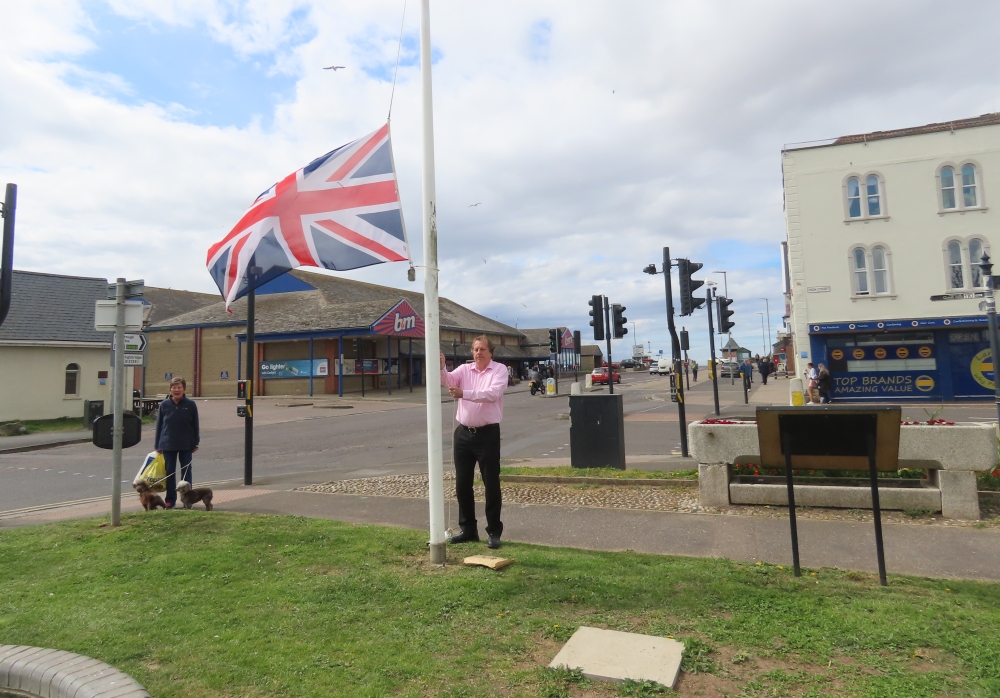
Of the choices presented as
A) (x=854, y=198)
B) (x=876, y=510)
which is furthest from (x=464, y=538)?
(x=854, y=198)

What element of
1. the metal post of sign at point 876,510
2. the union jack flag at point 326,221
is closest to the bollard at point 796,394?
the metal post of sign at point 876,510

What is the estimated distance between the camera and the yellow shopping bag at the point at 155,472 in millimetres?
8023

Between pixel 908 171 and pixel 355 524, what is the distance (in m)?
27.2

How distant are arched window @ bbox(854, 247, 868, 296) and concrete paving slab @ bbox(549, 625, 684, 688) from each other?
2599cm

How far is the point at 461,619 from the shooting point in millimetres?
3855

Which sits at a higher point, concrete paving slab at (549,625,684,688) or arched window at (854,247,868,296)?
arched window at (854,247,868,296)

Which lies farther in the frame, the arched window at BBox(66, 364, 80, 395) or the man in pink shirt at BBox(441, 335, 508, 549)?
the arched window at BBox(66, 364, 80, 395)

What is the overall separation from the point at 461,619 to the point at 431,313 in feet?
7.69

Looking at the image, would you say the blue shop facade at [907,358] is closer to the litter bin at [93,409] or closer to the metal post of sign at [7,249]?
the metal post of sign at [7,249]

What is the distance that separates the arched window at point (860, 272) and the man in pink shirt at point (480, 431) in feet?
80.5

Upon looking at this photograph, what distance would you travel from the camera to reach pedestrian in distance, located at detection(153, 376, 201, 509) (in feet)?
27.3

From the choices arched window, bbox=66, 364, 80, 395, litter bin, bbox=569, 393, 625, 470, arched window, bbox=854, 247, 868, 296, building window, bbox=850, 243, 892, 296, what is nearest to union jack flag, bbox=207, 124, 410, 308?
litter bin, bbox=569, 393, 625, 470

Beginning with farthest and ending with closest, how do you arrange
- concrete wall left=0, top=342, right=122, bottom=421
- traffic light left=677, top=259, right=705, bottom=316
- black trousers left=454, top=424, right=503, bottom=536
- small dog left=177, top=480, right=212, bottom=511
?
1. concrete wall left=0, top=342, right=122, bottom=421
2. traffic light left=677, top=259, right=705, bottom=316
3. small dog left=177, top=480, right=212, bottom=511
4. black trousers left=454, top=424, right=503, bottom=536

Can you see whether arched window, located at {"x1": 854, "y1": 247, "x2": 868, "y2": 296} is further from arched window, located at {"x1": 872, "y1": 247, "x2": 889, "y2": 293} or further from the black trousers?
the black trousers
